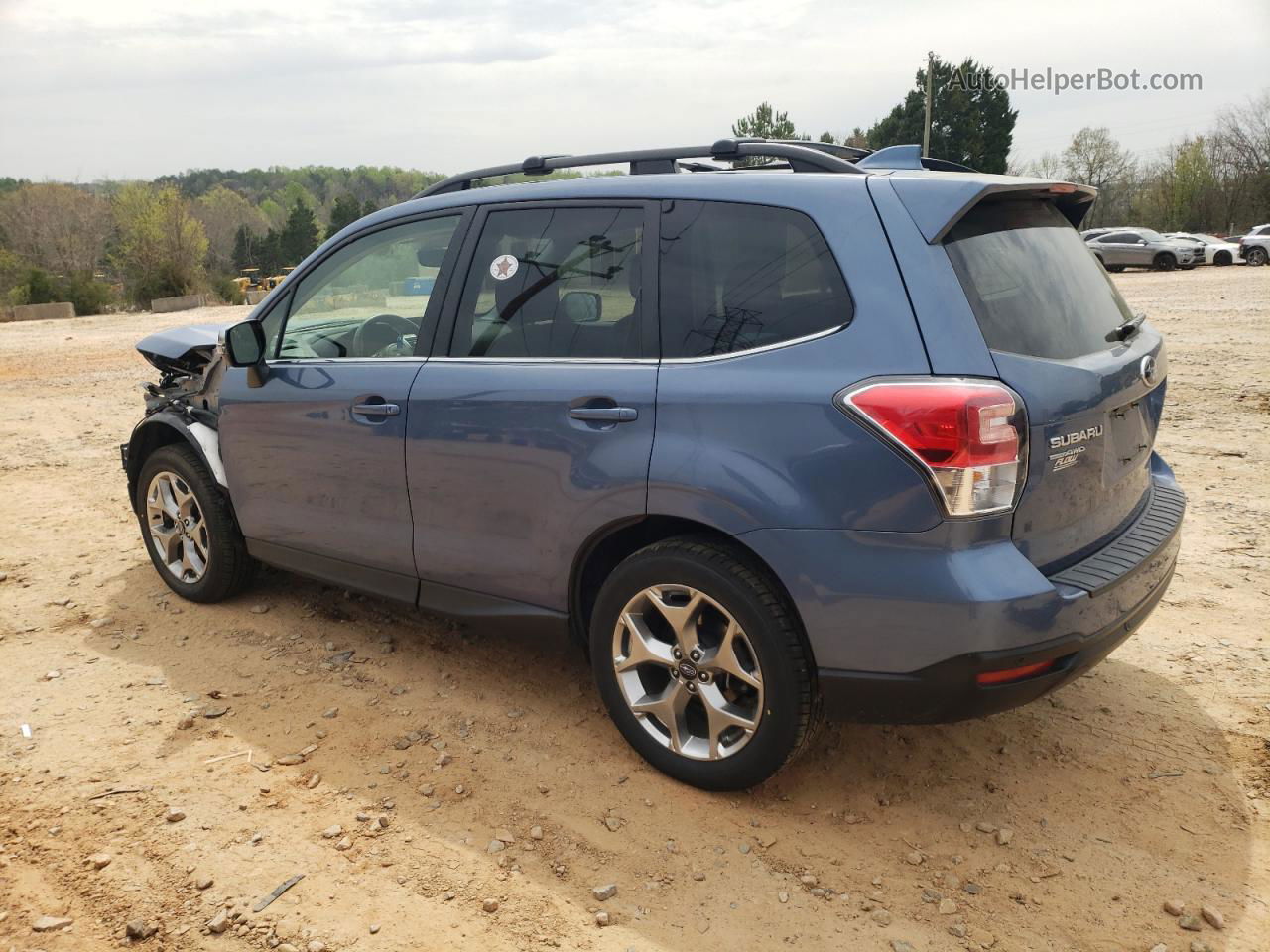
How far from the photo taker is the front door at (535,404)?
315cm

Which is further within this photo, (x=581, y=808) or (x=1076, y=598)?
(x=581, y=808)

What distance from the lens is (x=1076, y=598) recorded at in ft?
8.85

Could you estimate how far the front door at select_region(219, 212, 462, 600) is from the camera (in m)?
3.82

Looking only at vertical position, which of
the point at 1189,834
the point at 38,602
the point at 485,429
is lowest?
the point at 1189,834

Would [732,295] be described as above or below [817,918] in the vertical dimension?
above

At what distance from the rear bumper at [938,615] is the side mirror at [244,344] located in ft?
8.22

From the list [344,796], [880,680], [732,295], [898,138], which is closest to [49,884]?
[344,796]

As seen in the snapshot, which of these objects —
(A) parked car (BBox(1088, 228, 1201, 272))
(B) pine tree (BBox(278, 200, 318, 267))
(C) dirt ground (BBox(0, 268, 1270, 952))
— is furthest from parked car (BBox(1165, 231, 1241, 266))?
(B) pine tree (BBox(278, 200, 318, 267))

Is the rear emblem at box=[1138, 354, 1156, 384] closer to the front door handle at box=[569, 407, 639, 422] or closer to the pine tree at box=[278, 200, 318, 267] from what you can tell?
the front door handle at box=[569, 407, 639, 422]

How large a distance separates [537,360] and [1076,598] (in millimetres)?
1832

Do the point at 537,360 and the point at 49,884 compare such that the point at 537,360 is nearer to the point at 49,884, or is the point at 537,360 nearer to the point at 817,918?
the point at 817,918

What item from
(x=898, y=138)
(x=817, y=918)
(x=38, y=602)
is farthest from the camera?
(x=898, y=138)

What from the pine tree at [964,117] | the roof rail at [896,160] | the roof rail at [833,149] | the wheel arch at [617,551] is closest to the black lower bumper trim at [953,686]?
the wheel arch at [617,551]

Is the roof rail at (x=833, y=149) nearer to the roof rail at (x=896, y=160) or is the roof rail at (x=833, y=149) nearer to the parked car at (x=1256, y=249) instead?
the roof rail at (x=896, y=160)
